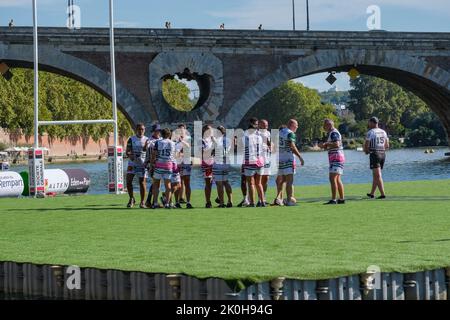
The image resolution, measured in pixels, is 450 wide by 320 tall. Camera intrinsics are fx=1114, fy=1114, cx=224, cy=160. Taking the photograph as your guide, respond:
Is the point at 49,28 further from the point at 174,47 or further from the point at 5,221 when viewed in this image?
the point at 5,221

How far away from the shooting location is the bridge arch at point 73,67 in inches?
1719

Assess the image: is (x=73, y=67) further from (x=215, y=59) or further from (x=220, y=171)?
(x=220, y=171)

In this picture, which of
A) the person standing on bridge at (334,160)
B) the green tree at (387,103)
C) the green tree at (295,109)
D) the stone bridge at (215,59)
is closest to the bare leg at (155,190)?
the person standing on bridge at (334,160)

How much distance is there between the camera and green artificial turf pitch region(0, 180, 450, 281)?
12.3 metres

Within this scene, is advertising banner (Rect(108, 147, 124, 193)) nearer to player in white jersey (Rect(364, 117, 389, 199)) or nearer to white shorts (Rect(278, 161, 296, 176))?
player in white jersey (Rect(364, 117, 389, 199))

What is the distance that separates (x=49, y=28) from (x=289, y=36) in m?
10.4

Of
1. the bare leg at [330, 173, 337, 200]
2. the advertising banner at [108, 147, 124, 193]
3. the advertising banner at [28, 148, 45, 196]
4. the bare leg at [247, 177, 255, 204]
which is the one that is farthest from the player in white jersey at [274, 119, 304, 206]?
the advertising banner at [28, 148, 45, 196]

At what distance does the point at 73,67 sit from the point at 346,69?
13213 millimetres

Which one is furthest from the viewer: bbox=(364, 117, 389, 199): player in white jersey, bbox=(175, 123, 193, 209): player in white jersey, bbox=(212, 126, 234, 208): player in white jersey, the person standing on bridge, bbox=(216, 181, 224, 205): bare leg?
bbox=(364, 117, 389, 199): player in white jersey

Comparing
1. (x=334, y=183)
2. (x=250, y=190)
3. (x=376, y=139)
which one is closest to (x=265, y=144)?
(x=250, y=190)

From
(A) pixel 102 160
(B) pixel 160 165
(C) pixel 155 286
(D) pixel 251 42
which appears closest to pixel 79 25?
(D) pixel 251 42

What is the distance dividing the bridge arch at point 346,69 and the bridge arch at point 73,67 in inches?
170

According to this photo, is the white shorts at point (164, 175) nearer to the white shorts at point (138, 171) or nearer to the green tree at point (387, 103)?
the white shorts at point (138, 171)

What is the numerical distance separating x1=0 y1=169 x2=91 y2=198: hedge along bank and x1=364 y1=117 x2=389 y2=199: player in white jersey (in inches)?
476
